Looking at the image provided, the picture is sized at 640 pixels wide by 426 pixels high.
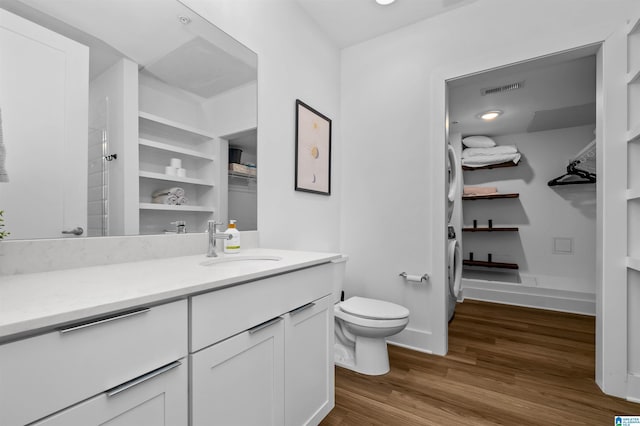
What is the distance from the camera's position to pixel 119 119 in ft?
3.76

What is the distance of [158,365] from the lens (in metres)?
0.71

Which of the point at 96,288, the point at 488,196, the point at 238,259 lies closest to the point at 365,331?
the point at 238,259

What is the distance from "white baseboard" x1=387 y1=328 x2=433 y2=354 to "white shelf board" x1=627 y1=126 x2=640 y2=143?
171cm

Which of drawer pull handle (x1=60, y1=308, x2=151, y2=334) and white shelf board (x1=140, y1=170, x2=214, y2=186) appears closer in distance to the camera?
drawer pull handle (x1=60, y1=308, x2=151, y2=334)

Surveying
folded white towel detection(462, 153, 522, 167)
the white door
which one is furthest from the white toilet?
folded white towel detection(462, 153, 522, 167)

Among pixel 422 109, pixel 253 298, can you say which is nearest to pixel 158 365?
pixel 253 298

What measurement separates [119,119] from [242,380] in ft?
3.61

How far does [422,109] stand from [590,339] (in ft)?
7.84

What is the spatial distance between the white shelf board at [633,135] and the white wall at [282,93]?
6.25ft

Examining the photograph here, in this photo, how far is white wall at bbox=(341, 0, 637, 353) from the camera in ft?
6.25

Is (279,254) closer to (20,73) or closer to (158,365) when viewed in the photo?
(158,365)

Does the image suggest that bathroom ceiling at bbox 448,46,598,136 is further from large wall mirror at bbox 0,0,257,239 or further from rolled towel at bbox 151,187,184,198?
rolled towel at bbox 151,187,184,198

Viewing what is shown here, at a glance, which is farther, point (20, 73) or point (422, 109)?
point (422, 109)

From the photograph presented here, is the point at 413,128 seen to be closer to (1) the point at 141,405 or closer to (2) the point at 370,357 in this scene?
(2) the point at 370,357
